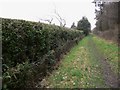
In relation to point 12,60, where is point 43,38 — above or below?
above

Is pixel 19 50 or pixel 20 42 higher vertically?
pixel 20 42

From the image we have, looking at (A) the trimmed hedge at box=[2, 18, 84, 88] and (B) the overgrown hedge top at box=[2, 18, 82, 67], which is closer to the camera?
(A) the trimmed hedge at box=[2, 18, 84, 88]

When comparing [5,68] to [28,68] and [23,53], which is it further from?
[23,53]

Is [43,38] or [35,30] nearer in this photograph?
[35,30]

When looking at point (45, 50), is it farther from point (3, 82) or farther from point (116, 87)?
point (3, 82)

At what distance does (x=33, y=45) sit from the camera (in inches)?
360

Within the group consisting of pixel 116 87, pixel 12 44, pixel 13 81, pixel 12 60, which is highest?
pixel 12 44

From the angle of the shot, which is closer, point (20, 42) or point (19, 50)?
point (19, 50)

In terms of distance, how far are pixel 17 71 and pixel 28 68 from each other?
74cm

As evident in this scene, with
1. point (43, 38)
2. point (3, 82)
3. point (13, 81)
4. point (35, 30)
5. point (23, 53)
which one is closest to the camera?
point (3, 82)

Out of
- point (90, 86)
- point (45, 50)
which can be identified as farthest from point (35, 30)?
point (90, 86)

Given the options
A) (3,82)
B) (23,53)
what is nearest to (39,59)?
(23,53)

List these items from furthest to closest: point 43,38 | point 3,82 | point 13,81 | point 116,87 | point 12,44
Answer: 1. point 43,38
2. point 116,87
3. point 12,44
4. point 13,81
5. point 3,82

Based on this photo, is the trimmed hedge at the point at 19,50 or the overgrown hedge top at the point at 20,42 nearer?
the trimmed hedge at the point at 19,50
